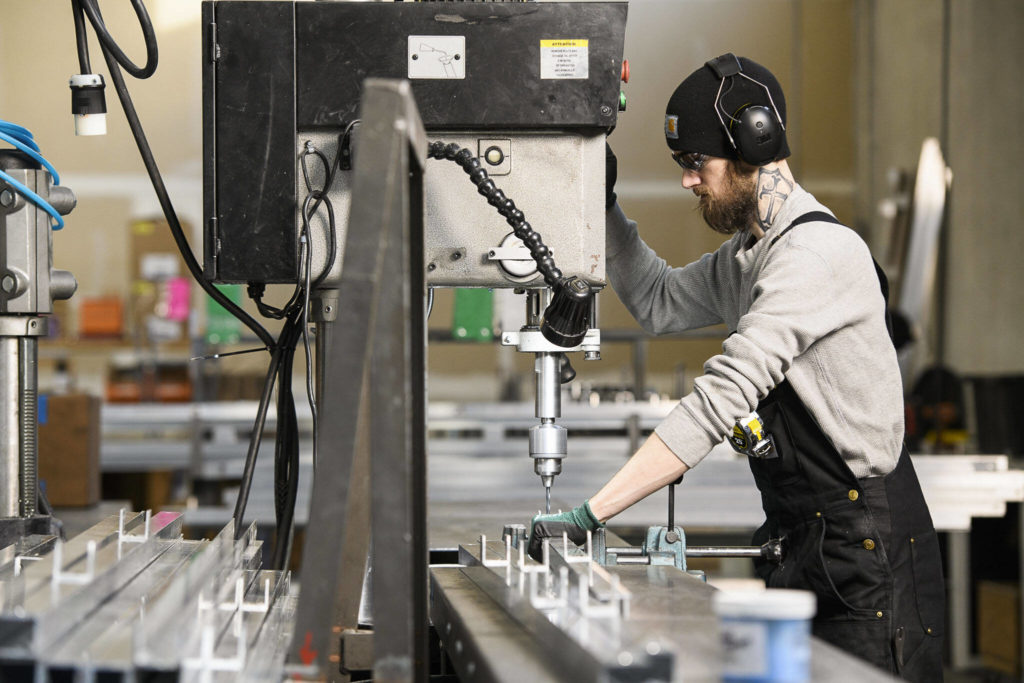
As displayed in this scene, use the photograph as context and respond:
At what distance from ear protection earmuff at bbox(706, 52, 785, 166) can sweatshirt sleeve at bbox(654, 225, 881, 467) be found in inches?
5.5

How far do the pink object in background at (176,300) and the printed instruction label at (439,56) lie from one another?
14.1 feet

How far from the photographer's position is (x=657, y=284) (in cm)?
176

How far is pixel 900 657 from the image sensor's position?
1301mm

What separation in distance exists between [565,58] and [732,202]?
377 mm

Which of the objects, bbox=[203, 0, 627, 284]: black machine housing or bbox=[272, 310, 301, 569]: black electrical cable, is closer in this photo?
bbox=[203, 0, 627, 284]: black machine housing

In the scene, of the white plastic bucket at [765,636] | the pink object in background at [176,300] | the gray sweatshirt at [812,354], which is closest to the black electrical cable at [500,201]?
the gray sweatshirt at [812,354]

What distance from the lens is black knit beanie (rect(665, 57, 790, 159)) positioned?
4.65 feet

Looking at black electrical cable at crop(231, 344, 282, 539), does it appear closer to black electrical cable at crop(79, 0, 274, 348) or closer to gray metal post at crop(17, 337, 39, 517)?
black electrical cable at crop(79, 0, 274, 348)

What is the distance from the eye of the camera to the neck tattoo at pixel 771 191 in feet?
4.81

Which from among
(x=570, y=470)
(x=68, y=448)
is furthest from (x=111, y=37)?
(x=68, y=448)

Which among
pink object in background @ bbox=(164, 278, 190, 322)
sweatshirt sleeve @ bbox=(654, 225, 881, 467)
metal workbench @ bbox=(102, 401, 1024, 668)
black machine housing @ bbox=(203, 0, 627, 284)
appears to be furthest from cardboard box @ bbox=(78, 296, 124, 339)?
sweatshirt sleeve @ bbox=(654, 225, 881, 467)

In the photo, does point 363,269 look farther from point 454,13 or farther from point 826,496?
point 826,496

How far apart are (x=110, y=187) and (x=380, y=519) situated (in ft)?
17.6

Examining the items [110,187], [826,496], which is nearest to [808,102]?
[110,187]
